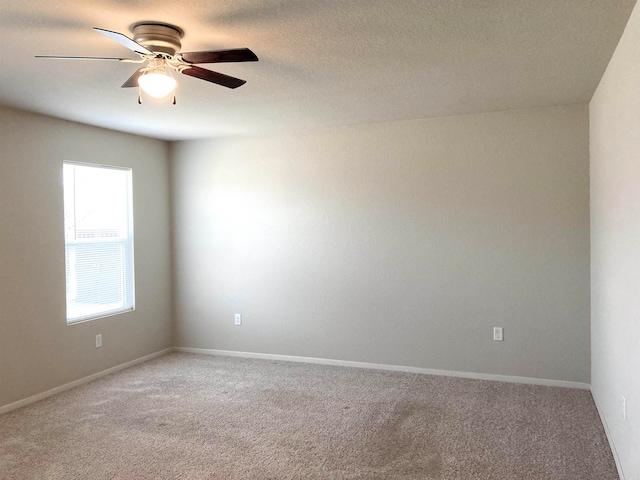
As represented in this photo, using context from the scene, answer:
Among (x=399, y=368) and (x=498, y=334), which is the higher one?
(x=498, y=334)

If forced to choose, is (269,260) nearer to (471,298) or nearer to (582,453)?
(471,298)

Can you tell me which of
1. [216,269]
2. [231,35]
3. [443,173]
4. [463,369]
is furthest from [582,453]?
[216,269]

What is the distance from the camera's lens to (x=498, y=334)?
442cm

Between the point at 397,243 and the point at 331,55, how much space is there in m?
2.30

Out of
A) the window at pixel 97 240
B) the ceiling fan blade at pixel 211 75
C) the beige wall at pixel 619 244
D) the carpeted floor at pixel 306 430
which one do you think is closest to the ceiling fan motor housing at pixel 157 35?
the ceiling fan blade at pixel 211 75

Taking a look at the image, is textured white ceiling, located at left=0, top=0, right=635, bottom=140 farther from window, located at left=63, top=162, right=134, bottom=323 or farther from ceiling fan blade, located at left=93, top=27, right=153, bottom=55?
Answer: window, located at left=63, top=162, right=134, bottom=323

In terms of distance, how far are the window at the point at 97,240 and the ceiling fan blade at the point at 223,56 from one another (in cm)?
271

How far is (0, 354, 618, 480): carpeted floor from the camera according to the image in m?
2.89

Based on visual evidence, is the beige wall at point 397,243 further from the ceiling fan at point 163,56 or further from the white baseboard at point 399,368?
the ceiling fan at point 163,56

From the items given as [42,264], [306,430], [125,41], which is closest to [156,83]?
[125,41]

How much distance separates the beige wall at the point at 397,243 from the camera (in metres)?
4.22

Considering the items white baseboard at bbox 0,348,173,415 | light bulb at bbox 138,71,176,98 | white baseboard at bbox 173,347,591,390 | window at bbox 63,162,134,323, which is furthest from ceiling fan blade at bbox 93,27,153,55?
white baseboard at bbox 173,347,591,390

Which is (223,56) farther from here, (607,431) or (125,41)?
(607,431)

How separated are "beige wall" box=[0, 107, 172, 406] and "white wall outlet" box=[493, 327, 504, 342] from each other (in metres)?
3.54
